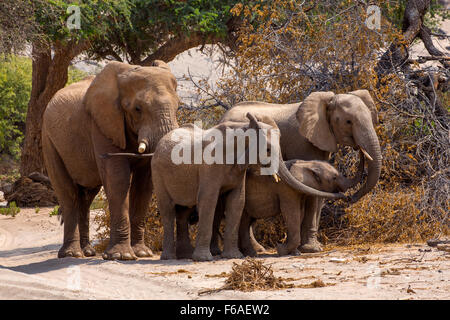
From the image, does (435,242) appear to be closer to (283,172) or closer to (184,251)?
(283,172)

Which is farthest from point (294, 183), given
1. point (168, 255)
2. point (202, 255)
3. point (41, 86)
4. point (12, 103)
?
point (12, 103)

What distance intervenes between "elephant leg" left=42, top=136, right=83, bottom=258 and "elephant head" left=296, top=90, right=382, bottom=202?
10.4 ft

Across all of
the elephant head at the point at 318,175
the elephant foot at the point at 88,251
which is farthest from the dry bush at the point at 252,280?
the elephant foot at the point at 88,251

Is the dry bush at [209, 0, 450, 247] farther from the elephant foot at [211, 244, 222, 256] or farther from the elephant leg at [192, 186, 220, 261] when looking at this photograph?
the elephant leg at [192, 186, 220, 261]

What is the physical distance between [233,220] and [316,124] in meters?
1.54

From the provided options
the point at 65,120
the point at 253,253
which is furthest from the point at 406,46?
the point at 65,120

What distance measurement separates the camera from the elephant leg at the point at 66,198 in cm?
992

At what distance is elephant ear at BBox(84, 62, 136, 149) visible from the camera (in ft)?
30.5

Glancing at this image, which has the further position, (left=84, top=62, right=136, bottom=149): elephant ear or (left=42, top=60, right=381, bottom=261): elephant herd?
(left=84, top=62, right=136, bottom=149): elephant ear

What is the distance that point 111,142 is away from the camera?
30.9ft

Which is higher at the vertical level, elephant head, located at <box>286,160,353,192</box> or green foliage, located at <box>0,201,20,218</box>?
elephant head, located at <box>286,160,353,192</box>

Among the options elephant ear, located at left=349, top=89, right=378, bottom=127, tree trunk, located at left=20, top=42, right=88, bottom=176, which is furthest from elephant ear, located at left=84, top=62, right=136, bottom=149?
tree trunk, located at left=20, top=42, right=88, bottom=176

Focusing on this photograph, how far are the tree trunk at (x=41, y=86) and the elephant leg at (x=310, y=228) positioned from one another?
879cm

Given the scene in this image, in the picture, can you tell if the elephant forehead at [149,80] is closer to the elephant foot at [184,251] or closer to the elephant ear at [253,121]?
the elephant ear at [253,121]
